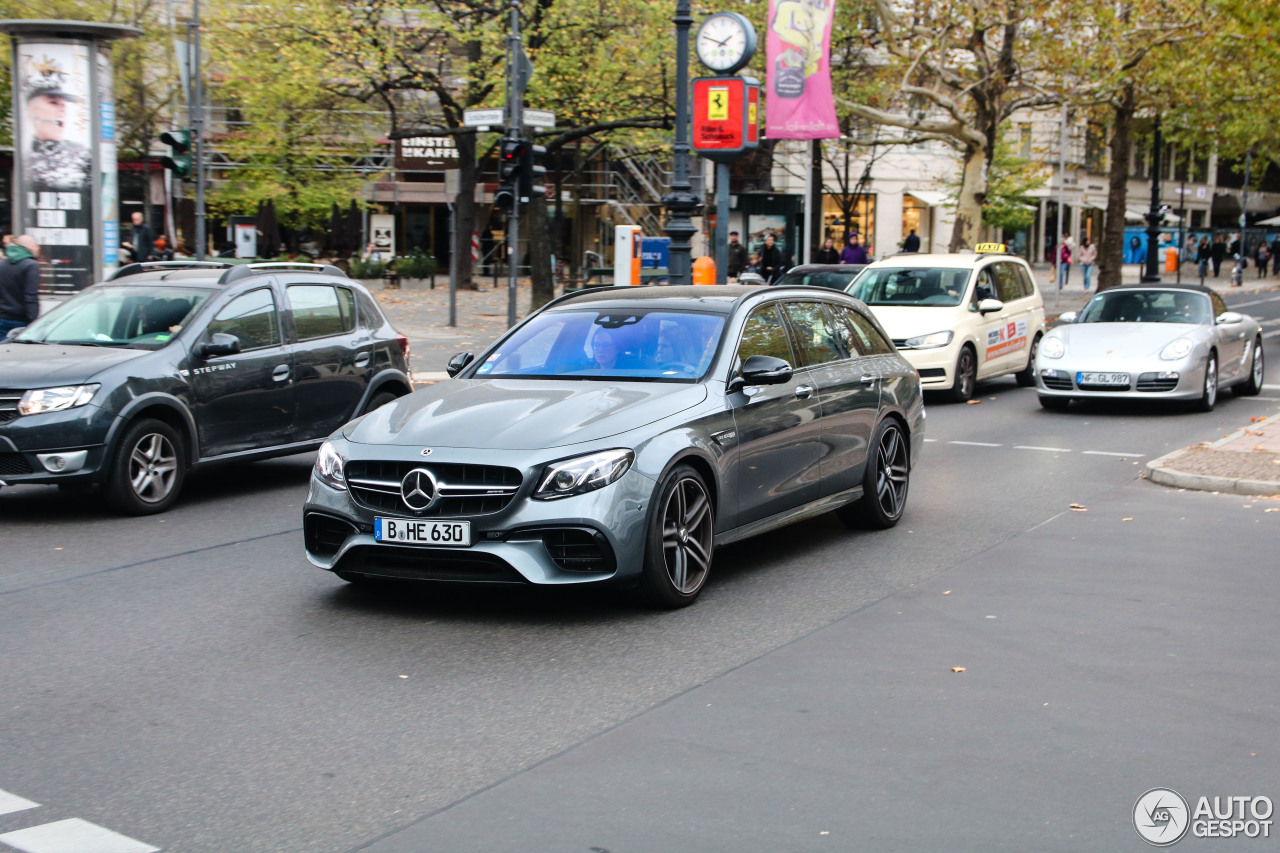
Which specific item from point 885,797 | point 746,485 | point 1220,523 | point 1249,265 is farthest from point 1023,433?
point 1249,265

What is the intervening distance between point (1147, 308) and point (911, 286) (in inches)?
113

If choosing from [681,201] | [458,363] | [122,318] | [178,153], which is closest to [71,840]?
[458,363]

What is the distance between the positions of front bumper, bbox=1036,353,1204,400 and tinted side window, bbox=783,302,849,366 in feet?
24.4

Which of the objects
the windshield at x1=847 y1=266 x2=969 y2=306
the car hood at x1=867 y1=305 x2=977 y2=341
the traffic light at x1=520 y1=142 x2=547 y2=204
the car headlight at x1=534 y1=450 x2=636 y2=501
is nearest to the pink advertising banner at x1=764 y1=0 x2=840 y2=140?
the traffic light at x1=520 y1=142 x2=547 y2=204

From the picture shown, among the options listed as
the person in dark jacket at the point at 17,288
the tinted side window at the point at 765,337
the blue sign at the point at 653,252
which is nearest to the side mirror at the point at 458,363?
the tinted side window at the point at 765,337

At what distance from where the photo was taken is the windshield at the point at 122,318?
9969 millimetres

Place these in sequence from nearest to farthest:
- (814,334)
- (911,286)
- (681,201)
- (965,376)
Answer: (814,334) → (965,376) → (911,286) → (681,201)

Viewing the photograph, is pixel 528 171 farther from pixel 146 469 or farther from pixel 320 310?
pixel 146 469

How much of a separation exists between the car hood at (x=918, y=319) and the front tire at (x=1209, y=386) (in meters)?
2.87

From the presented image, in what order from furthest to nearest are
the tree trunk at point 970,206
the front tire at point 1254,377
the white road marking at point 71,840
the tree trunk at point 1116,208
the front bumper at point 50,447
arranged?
the tree trunk at point 1116,208 → the tree trunk at point 970,206 → the front tire at point 1254,377 → the front bumper at point 50,447 → the white road marking at point 71,840

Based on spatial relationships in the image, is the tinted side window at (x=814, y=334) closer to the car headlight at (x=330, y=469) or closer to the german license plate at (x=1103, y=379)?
the car headlight at (x=330, y=469)

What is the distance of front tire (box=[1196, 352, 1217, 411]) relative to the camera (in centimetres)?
1552

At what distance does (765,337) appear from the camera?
793cm

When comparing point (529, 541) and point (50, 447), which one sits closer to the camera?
point (529, 541)
